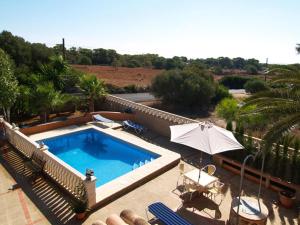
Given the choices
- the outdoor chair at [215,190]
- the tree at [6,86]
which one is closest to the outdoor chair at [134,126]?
the tree at [6,86]

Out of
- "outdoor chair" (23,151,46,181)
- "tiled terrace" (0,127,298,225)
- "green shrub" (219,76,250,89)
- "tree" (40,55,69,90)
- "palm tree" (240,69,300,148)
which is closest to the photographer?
"palm tree" (240,69,300,148)

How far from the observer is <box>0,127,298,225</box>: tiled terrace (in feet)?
25.9

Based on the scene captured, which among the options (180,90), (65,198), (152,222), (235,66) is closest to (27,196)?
(65,198)

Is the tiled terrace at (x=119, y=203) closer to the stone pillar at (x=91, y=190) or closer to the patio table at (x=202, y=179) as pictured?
the stone pillar at (x=91, y=190)

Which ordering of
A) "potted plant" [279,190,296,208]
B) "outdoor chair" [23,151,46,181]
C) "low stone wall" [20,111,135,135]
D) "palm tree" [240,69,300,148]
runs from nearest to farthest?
"palm tree" [240,69,300,148]
"potted plant" [279,190,296,208]
"outdoor chair" [23,151,46,181]
"low stone wall" [20,111,135,135]

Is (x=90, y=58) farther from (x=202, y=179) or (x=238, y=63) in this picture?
(x=238, y=63)

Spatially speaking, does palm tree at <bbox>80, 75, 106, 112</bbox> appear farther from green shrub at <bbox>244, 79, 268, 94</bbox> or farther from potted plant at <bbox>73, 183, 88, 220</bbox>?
green shrub at <bbox>244, 79, 268, 94</bbox>

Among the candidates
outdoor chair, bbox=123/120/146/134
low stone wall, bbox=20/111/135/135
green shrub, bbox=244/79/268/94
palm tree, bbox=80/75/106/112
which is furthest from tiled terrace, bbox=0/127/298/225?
green shrub, bbox=244/79/268/94

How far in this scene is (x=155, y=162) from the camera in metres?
11.5

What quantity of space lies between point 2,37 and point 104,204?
27.2 m

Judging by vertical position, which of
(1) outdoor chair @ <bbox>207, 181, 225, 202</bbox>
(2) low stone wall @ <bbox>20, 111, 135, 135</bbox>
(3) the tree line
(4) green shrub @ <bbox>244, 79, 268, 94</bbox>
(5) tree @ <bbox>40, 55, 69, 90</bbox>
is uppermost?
(3) the tree line

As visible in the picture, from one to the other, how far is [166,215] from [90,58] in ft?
213

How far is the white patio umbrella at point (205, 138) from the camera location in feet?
27.7

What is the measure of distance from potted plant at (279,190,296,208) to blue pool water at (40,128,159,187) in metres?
5.81
